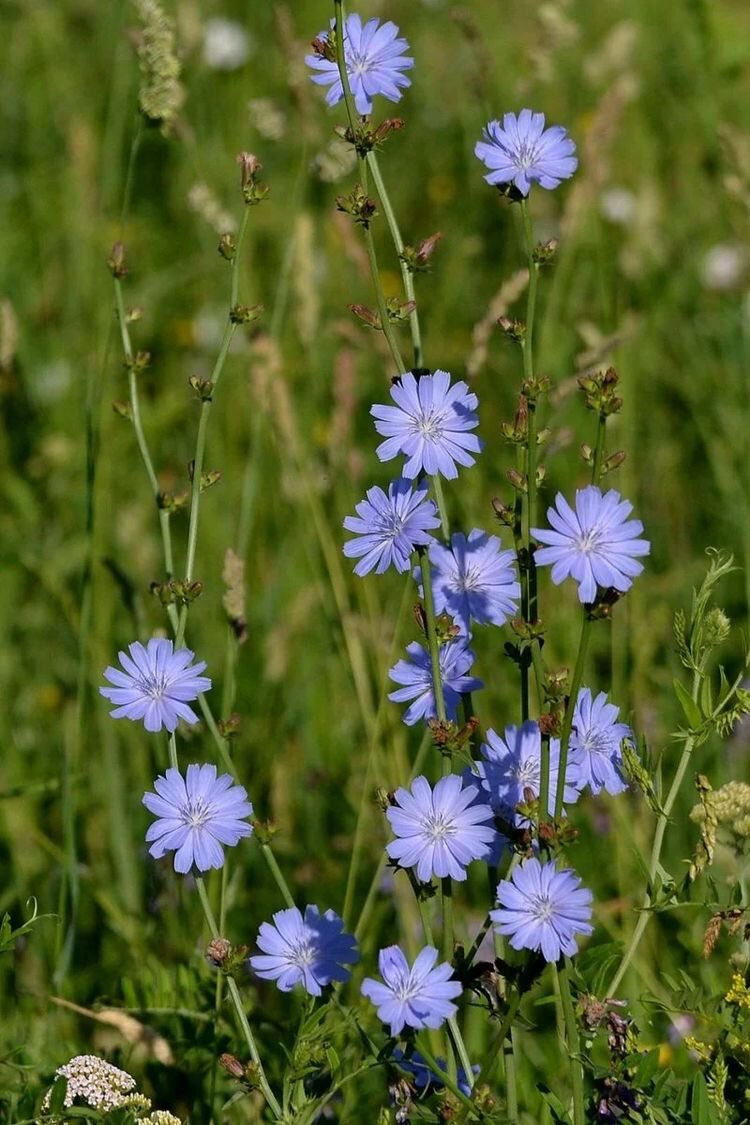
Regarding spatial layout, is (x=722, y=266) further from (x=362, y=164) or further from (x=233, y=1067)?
(x=233, y=1067)

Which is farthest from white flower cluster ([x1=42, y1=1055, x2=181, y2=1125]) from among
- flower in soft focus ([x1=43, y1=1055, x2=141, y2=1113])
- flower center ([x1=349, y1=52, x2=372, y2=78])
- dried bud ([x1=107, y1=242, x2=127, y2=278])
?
flower center ([x1=349, y1=52, x2=372, y2=78])

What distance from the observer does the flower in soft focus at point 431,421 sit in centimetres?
125

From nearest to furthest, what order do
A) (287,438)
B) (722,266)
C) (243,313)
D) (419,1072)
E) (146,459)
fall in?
(419,1072) < (243,313) < (146,459) < (287,438) < (722,266)

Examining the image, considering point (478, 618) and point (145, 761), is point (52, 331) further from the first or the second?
point (478, 618)

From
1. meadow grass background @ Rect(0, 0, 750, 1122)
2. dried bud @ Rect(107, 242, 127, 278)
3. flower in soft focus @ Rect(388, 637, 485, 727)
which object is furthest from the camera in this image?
meadow grass background @ Rect(0, 0, 750, 1122)

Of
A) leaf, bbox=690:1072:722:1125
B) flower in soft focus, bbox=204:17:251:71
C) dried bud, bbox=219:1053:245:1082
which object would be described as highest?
flower in soft focus, bbox=204:17:251:71

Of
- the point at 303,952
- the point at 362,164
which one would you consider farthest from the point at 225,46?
the point at 303,952

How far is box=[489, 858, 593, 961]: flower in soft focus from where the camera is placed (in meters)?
1.13

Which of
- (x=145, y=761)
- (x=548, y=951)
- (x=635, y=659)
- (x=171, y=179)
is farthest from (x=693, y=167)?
(x=548, y=951)

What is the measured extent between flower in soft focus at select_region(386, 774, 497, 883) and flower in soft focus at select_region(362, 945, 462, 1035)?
0.07m

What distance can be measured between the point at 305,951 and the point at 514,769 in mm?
268

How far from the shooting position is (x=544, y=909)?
116cm

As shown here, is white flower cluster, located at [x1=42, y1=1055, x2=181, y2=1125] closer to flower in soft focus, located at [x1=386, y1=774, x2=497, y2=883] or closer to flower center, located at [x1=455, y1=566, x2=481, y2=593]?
flower in soft focus, located at [x1=386, y1=774, x2=497, y2=883]

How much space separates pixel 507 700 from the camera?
2.51 meters
